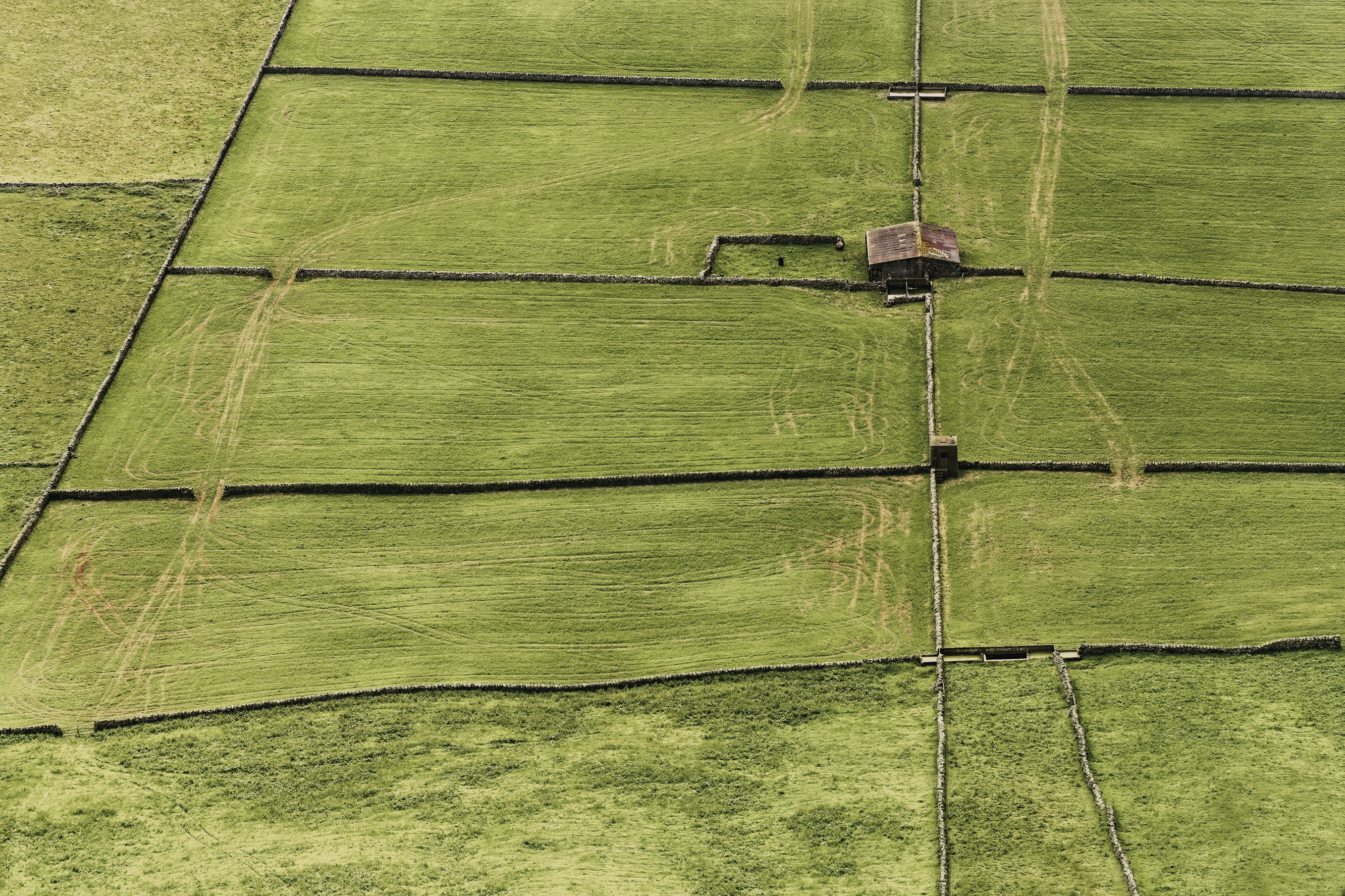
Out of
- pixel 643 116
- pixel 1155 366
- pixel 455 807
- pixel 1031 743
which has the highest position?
pixel 643 116

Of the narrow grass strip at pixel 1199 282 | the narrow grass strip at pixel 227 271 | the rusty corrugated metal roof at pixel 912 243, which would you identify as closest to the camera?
the narrow grass strip at pixel 1199 282

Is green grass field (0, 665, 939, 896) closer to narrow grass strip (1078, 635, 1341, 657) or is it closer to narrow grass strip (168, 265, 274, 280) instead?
narrow grass strip (1078, 635, 1341, 657)

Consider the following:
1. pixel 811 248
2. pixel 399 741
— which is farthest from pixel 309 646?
pixel 811 248

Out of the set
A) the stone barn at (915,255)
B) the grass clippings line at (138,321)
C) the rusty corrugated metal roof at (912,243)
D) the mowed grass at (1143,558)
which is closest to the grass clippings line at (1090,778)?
the mowed grass at (1143,558)

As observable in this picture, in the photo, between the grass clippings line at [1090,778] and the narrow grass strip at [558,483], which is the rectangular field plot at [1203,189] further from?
the grass clippings line at [1090,778]

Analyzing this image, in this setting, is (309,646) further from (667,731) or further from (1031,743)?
(1031,743)

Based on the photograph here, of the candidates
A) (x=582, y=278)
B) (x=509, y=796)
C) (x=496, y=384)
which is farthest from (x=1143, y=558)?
(x=582, y=278)
